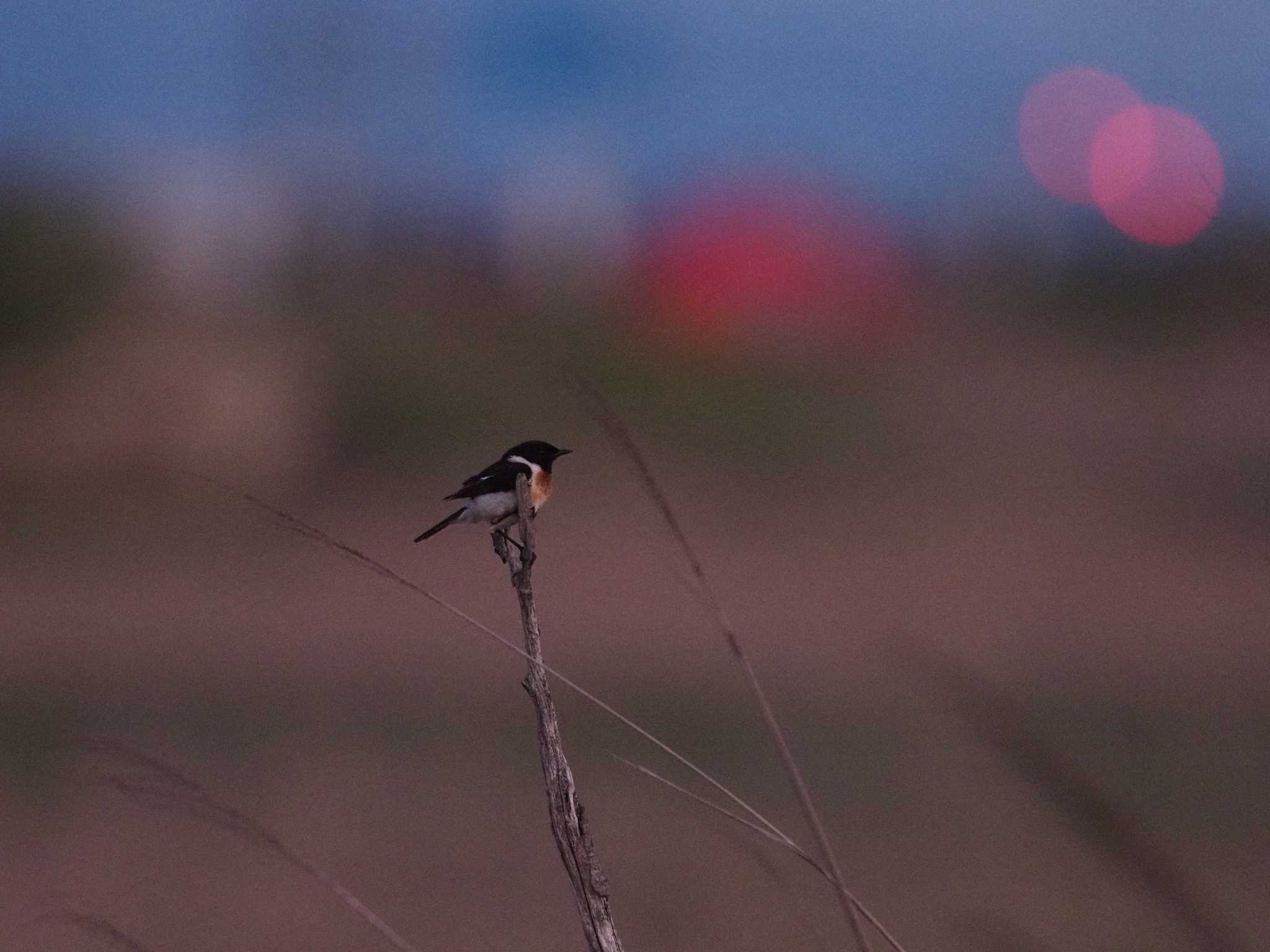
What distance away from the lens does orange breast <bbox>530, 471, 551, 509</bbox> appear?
14.3 ft

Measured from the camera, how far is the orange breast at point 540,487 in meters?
4.34

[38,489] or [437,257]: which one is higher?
[437,257]

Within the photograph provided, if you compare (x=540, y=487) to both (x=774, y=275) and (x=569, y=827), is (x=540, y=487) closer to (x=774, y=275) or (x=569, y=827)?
(x=569, y=827)

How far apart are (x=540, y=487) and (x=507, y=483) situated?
13cm

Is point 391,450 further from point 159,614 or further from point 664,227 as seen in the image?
point 664,227

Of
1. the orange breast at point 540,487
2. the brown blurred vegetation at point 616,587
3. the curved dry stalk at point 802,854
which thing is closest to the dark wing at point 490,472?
the orange breast at point 540,487

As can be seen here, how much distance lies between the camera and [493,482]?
175 inches

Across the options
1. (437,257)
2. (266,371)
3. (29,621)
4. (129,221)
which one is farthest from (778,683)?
(437,257)

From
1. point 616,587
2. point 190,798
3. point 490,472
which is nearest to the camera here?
point 190,798

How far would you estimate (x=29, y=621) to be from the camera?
16125 millimetres

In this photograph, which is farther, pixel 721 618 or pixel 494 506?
pixel 494 506

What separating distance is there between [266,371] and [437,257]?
43.6 ft

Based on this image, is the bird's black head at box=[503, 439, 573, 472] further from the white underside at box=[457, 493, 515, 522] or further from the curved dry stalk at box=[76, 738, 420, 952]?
the curved dry stalk at box=[76, 738, 420, 952]

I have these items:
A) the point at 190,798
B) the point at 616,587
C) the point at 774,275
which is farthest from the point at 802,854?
the point at 774,275
